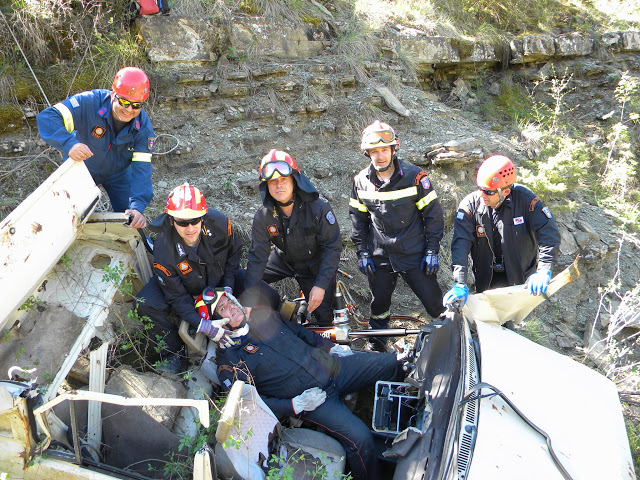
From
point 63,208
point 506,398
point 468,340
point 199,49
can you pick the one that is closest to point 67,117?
point 63,208

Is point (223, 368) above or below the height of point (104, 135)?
below

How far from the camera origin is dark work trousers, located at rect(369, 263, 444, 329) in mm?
4402

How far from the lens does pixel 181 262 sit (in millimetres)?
3855

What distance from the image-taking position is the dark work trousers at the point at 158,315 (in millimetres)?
3830

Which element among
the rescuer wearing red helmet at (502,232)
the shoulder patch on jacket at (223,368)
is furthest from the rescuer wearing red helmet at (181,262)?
the rescuer wearing red helmet at (502,232)

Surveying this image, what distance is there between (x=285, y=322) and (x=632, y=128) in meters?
8.20

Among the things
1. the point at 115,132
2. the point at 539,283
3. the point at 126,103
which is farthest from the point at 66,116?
the point at 539,283

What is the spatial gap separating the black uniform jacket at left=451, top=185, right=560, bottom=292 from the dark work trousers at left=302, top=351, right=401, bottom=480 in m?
0.98

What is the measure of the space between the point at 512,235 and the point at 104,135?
3613 mm

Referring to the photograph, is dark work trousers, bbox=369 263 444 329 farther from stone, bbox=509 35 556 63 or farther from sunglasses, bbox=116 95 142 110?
stone, bbox=509 35 556 63

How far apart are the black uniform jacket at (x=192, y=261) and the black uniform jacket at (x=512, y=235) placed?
1.93 m

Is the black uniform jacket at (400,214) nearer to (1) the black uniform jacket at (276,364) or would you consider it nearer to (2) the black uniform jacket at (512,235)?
(2) the black uniform jacket at (512,235)

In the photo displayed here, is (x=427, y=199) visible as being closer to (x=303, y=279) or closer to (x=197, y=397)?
(x=303, y=279)

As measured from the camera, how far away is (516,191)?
3936 mm
